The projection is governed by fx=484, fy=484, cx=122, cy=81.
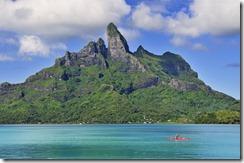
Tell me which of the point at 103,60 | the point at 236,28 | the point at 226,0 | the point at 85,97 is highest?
the point at 103,60

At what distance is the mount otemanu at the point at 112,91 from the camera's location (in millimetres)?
93250

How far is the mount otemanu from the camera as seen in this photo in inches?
3671

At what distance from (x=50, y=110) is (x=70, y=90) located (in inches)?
495

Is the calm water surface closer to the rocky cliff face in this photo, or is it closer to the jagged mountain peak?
the jagged mountain peak

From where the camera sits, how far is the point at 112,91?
343 ft

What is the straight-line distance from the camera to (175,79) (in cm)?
11450

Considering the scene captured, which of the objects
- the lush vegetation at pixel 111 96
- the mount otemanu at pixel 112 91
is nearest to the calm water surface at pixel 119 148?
the lush vegetation at pixel 111 96

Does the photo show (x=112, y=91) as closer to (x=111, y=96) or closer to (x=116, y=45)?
(x=111, y=96)

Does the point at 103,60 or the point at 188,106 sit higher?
the point at 103,60

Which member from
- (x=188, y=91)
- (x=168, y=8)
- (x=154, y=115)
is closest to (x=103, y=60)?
(x=188, y=91)

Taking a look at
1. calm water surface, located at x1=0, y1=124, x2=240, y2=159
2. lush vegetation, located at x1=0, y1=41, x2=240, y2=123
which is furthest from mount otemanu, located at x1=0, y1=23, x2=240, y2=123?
calm water surface, located at x1=0, y1=124, x2=240, y2=159

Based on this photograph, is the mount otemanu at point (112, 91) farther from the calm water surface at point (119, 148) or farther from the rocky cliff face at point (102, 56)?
the calm water surface at point (119, 148)

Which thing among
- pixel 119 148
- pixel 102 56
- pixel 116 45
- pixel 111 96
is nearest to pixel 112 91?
pixel 111 96

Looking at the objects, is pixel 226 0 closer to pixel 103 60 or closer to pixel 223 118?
pixel 223 118
